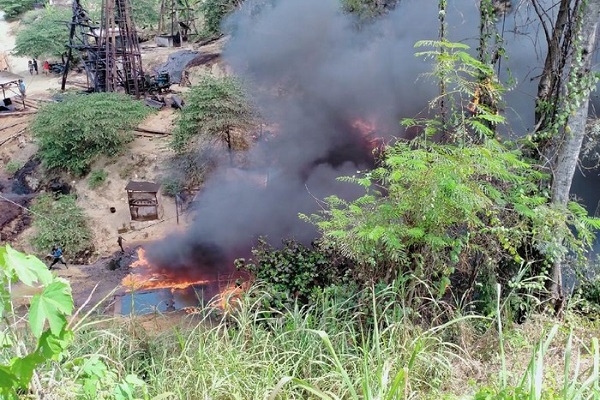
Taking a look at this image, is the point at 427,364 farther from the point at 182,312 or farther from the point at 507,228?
the point at 182,312

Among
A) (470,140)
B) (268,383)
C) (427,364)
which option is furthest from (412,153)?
(268,383)

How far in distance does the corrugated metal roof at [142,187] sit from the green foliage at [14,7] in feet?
78.3

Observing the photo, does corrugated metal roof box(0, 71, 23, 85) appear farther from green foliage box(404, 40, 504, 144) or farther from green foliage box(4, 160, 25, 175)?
green foliage box(404, 40, 504, 144)

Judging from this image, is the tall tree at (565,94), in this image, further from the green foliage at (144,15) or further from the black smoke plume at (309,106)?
the green foliage at (144,15)

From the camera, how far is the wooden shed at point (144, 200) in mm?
10781

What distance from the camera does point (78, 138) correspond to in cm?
1235

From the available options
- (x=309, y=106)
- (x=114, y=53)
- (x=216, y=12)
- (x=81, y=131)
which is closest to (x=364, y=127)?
(x=309, y=106)

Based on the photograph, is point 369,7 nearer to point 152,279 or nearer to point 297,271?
point 152,279

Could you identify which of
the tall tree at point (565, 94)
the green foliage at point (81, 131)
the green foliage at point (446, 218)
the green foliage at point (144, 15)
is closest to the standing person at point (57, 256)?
the green foliage at point (81, 131)

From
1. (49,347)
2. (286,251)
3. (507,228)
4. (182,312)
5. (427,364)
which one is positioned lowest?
(182,312)

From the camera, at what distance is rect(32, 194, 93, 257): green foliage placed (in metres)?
10.2

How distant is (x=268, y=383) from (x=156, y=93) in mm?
16455

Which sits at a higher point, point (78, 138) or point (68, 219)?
point (78, 138)

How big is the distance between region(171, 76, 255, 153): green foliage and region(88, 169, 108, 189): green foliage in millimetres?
2195
